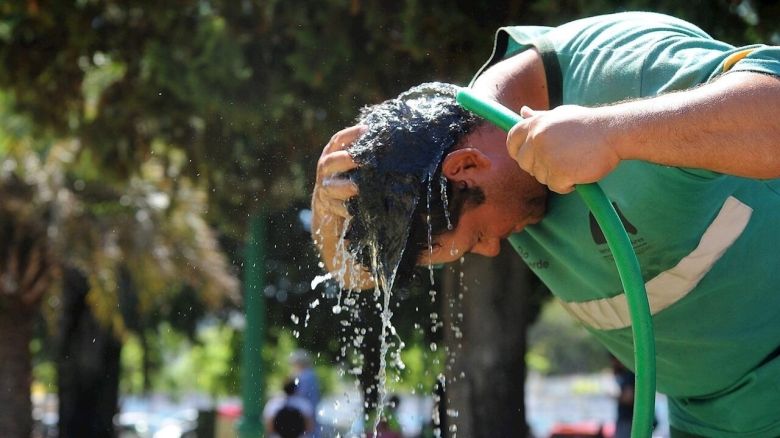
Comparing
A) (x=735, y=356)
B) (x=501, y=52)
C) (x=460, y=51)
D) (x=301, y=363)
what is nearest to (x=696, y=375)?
(x=735, y=356)

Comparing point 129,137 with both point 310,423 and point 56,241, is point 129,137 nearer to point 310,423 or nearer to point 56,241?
point 310,423

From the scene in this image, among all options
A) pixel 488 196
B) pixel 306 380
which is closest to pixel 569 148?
pixel 488 196

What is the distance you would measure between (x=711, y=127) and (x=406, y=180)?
0.62 meters

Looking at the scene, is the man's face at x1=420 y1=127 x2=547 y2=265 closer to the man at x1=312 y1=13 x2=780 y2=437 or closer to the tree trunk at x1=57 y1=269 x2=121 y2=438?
the man at x1=312 y1=13 x2=780 y2=437

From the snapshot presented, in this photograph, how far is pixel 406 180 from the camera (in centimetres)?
206

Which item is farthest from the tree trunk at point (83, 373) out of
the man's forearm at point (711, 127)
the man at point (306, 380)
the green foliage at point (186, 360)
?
the man's forearm at point (711, 127)

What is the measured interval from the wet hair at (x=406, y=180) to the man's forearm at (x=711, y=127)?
478 millimetres

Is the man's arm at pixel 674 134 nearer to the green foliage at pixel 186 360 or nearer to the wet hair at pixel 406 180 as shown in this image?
the wet hair at pixel 406 180

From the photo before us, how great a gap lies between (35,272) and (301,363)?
4708 millimetres

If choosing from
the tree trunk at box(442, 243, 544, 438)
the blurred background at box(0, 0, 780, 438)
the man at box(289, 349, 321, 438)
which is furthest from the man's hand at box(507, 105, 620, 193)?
the man at box(289, 349, 321, 438)

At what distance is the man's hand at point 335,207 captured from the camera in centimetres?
208

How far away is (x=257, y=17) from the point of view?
6.41 m

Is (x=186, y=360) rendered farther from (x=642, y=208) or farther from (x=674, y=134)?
(x=674, y=134)

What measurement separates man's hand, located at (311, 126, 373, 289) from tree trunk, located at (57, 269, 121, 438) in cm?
1168
